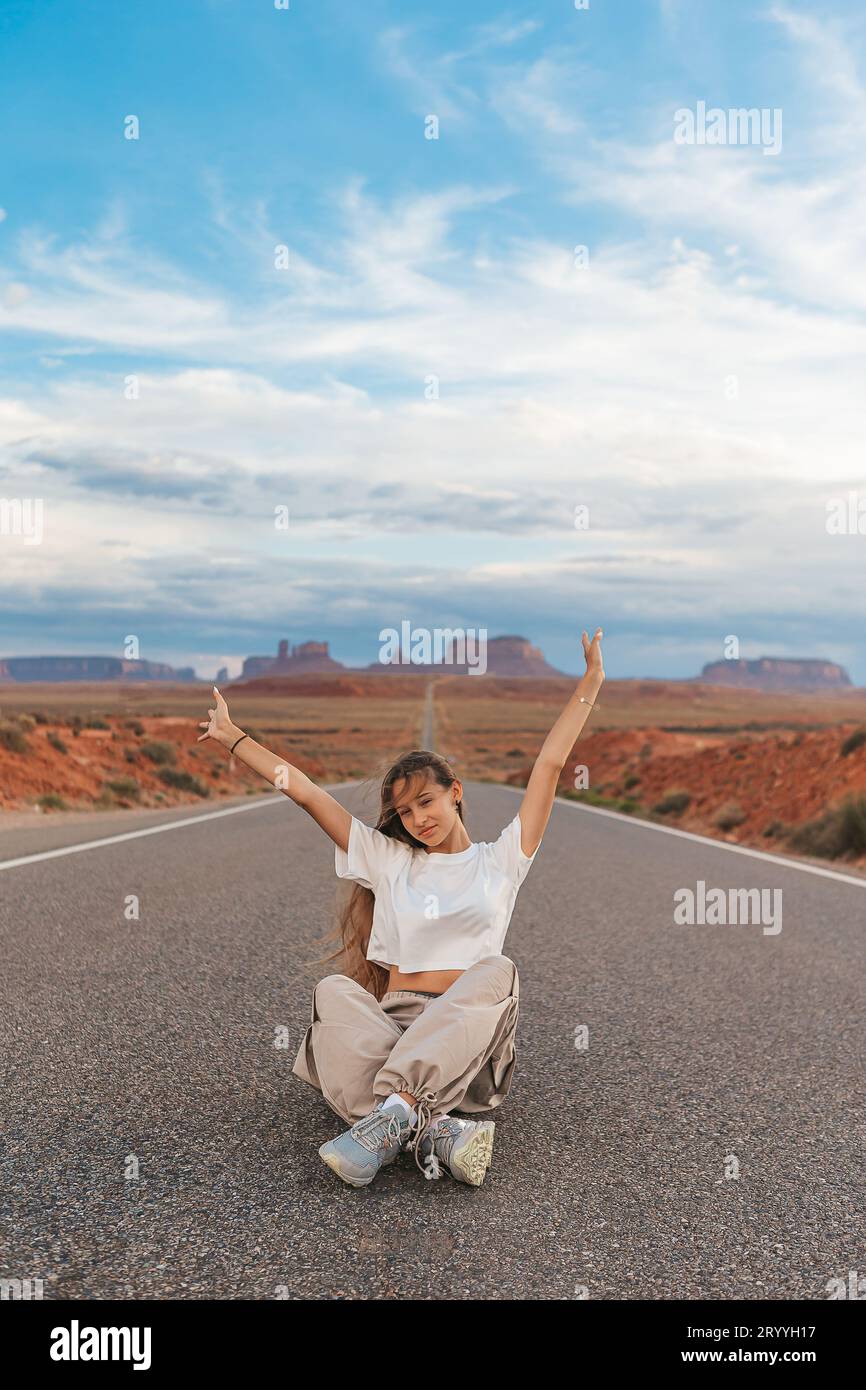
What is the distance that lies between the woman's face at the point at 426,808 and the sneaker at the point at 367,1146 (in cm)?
91

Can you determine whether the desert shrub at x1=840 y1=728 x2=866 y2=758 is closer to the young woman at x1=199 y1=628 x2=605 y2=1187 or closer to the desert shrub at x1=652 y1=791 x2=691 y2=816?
the desert shrub at x1=652 y1=791 x2=691 y2=816

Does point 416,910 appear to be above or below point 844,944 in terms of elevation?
above

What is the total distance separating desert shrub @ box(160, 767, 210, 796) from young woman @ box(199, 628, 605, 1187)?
22.0 metres

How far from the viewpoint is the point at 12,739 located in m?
22.5

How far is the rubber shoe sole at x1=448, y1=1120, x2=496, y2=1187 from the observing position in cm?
339

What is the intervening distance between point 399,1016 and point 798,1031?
222 cm

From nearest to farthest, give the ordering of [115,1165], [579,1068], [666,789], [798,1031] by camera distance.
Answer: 1. [115,1165]
2. [579,1068]
3. [798,1031]
4. [666,789]

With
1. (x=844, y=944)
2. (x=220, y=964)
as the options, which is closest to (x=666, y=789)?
(x=844, y=944)

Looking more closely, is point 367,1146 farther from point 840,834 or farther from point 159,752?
point 159,752

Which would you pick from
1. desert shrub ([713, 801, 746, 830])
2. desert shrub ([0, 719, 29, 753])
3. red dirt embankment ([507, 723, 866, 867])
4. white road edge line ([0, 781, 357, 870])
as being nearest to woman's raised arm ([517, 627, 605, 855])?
white road edge line ([0, 781, 357, 870])

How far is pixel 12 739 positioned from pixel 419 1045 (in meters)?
20.3
